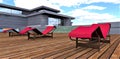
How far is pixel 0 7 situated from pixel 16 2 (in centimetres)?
985

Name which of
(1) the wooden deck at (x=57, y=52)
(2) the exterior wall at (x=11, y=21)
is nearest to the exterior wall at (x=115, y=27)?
(1) the wooden deck at (x=57, y=52)

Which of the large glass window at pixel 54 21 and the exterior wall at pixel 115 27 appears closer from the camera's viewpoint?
the exterior wall at pixel 115 27

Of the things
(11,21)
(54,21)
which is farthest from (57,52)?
(54,21)

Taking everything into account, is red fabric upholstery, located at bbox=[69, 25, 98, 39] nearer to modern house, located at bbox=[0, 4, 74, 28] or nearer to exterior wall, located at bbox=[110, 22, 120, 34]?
exterior wall, located at bbox=[110, 22, 120, 34]

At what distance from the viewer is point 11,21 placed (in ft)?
96.7

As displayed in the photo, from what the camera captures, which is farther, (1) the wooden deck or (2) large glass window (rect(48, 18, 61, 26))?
(2) large glass window (rect(48, 18, 61, 26))

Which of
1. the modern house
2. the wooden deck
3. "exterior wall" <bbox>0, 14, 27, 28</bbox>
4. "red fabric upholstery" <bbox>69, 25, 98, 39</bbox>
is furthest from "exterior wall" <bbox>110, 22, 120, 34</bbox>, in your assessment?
"exterior wall" <bbox>0, 14, 27, 28</bbox>

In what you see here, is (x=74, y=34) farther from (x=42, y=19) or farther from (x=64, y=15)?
(x=64, y=15)

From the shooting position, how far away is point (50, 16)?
3238 cm

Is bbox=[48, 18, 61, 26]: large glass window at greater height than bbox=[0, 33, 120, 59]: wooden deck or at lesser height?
greater

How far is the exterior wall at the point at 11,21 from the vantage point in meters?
27.8

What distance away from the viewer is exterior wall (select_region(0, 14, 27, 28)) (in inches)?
1094

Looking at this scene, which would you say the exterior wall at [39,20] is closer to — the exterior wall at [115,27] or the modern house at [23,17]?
the modern house at [23,17]

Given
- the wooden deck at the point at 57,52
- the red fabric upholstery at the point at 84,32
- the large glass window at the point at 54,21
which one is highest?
Answer: the large glass window at the point at 54,21
